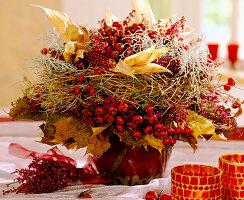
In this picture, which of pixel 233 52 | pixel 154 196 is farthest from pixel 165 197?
pixel 233 52

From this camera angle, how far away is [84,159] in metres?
1.05

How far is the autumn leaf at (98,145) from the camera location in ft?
2.45

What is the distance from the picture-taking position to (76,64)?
0.82 meters

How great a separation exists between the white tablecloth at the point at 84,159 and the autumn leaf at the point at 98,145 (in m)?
0.08

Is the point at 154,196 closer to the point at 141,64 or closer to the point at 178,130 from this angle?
the point at 178,130

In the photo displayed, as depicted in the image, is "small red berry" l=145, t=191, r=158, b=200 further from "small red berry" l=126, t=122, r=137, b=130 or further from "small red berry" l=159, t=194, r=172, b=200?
"small red berry" l=126, t=122, r=137, b=130

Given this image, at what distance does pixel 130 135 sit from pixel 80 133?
95 millimetres

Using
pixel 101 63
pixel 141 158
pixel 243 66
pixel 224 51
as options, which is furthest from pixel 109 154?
pixel 224 51

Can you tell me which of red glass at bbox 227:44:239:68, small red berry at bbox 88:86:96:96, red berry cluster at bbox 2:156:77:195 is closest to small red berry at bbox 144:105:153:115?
small red berry at bbox 88:86:96:96

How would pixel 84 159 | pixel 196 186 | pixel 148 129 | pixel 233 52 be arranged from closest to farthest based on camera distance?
pixel 196 186
pixel 148 129
pixel 84 159
pixel 233 52

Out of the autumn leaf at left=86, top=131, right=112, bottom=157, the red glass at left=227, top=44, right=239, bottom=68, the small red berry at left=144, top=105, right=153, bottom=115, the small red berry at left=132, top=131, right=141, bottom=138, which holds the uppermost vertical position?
the red glass at left=227, top=44, right=239, bottom=68

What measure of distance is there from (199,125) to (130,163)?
16 centimetres

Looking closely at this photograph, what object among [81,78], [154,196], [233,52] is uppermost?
[233,52]

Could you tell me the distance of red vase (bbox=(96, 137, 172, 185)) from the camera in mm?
794
